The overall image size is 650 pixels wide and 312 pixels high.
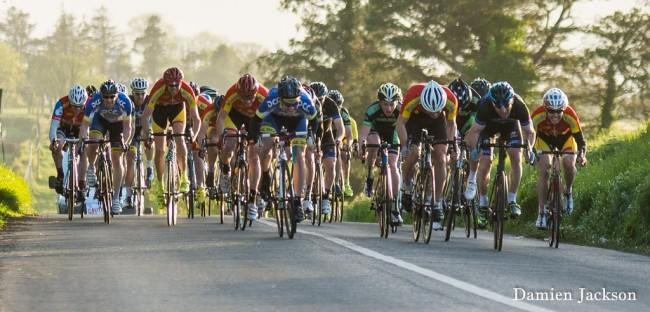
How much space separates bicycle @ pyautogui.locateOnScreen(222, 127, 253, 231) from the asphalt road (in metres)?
0.51

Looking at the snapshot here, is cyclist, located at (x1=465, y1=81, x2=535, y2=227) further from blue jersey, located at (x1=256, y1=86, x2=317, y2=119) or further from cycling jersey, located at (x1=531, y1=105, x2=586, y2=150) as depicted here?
blue jersey, located at (x1=256, y1=86, x2=317, y2=119)

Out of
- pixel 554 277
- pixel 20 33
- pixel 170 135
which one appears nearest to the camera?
pixel 554 277

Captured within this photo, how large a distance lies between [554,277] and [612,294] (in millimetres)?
1312

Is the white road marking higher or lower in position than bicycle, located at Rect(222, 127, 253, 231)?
lower

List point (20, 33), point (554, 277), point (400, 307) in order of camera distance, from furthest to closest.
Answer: point (20, 33) → point (554, 277) → point (400, 307)

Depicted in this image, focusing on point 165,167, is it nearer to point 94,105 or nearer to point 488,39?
point 94,105

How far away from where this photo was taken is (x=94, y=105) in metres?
22.1

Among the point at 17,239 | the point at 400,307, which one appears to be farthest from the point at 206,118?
the point at 400,307

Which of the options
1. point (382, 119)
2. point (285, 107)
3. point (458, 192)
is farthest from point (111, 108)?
point (458, 192)

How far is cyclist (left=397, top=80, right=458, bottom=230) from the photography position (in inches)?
697

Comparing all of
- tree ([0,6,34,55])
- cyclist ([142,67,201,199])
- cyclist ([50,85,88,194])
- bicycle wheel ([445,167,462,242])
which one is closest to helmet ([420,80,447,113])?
bicycle wheel ([445,167,462,242])

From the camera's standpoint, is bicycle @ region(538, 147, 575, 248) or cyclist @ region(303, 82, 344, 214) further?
cyclist @ region(303, 82, 344, 214)

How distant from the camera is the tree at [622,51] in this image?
57750 millimetres

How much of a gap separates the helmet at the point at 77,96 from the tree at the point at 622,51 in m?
37.0
